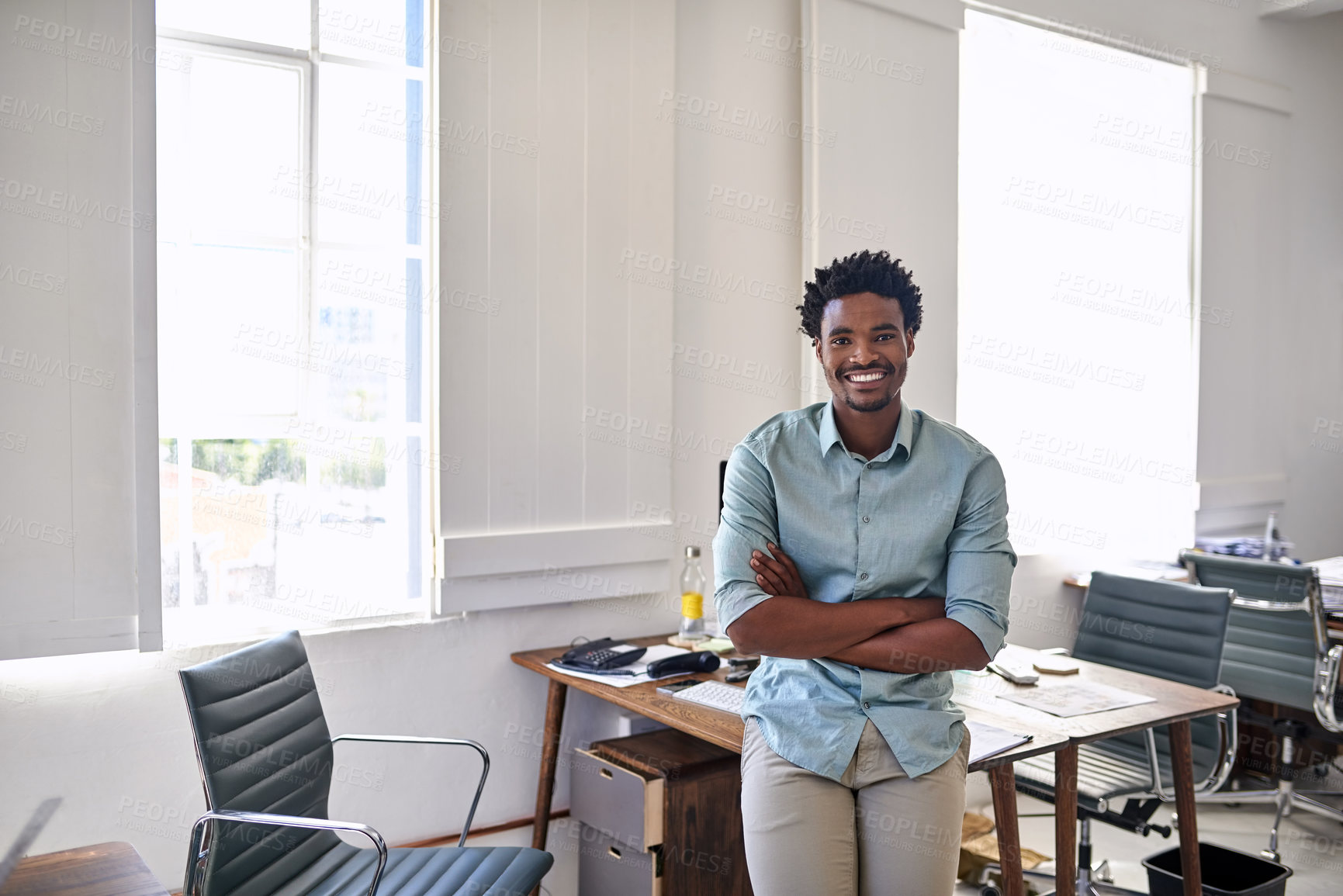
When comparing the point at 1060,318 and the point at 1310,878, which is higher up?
the point at 1060,318

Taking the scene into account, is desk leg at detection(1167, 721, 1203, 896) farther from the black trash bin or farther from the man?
the man

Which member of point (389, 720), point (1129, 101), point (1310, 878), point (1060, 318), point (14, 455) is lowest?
point (1310, 878)

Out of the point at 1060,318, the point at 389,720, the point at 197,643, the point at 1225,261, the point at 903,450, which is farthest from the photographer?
the point at 1225,261

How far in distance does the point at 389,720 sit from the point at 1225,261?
4.42 metres

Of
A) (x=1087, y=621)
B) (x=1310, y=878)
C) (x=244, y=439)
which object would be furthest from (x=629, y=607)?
(x=1310, y=878)

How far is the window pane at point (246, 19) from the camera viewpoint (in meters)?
2.69

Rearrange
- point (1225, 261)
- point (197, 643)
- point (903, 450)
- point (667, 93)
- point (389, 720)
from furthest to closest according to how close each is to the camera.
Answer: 1. point (1225, 261)
2. point (667, 93)
3. point (389, 720)
4. point (197, 643)
5. point (903, 450)

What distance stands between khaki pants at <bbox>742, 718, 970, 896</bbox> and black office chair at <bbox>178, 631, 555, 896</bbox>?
0.67m

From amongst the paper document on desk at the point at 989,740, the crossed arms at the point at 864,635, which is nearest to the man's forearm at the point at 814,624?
the crossed arms at the point at 864,635

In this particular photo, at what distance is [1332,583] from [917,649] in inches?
123

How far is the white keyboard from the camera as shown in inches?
101

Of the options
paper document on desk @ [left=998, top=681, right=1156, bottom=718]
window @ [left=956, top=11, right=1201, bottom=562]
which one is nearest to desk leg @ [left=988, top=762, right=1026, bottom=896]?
paper document on desk @ [left=998, top=681, right=1156, bottom=718]

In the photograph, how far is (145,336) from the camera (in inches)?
99.3

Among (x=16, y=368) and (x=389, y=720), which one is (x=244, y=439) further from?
(x=389, y=720)
